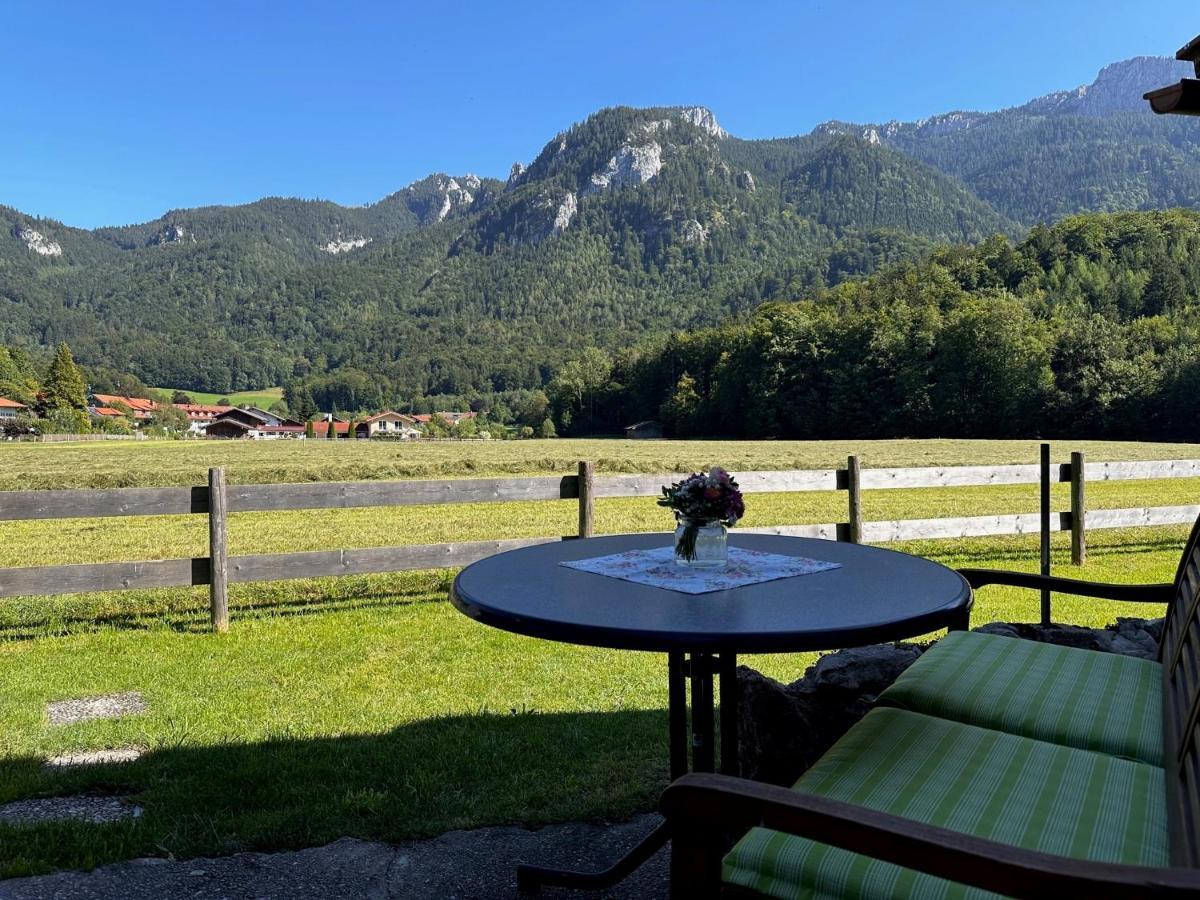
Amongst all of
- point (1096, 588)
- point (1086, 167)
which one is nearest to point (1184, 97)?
point (1096, 588)

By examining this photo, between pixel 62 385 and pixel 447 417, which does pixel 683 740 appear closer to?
pixel 62 385

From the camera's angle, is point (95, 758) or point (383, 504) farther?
point (383, 504)

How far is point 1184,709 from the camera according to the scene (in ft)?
5.45

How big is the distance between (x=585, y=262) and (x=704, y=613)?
152651mm

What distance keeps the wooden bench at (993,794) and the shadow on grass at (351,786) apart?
1.41 m

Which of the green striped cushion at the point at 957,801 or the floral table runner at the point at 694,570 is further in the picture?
the floral table runner at the point at 694,570

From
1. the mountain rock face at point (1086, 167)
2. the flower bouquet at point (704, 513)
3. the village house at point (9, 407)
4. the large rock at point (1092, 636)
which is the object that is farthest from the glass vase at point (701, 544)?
the mountain rock face at point (1086, 167)

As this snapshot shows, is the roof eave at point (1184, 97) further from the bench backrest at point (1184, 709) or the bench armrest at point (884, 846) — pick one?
the bench armrest at point (884, 846)

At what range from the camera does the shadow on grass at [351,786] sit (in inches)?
108

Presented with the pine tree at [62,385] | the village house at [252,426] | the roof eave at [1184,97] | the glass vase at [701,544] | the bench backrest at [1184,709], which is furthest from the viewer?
the village house at [252,426]

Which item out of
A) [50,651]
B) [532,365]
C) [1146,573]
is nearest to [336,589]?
[50,651]

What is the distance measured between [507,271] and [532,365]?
137 feet

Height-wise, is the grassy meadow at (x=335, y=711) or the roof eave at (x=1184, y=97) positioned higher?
the roof eave at (x=1184, y=97)

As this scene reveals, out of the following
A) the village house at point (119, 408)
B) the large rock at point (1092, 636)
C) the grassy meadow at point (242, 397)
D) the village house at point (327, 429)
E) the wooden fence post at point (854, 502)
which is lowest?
the village house at point (327, 429)
